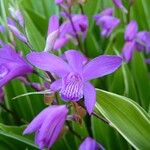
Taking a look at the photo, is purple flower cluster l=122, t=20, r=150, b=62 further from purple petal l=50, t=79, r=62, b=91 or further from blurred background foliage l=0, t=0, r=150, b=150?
purple petal l=50, t=79, r=62, b=91

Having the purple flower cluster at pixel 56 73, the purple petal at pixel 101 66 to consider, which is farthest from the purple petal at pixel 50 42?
the purple petal at pixel 101 66

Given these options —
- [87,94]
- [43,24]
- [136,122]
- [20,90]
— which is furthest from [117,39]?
[87,94]

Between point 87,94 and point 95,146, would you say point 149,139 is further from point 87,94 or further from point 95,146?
point 87,94

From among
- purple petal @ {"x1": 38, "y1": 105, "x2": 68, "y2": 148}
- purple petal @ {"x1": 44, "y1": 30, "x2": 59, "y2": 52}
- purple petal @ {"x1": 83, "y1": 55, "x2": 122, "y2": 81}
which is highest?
purple petal @ {"x1": 44, "y1": 30, "x2": 59, "y2": 52}

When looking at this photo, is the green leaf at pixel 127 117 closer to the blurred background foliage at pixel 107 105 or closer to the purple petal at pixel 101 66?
the blurred background foliage at pixel 107 105

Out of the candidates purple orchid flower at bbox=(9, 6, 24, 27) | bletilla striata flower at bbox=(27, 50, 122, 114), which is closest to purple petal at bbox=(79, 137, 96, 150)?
bletilla striata flower at bbox=(27, 50, 122, 114)

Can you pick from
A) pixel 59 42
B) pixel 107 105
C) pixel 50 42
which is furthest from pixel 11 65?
pixel 59 42

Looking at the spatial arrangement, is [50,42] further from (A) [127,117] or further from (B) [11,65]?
(A) [127,117]
